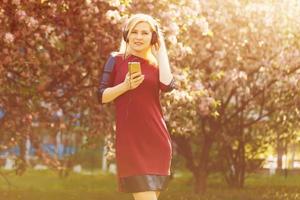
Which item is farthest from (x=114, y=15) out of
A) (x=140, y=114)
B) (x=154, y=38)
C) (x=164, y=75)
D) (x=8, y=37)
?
(x=140, y=114)

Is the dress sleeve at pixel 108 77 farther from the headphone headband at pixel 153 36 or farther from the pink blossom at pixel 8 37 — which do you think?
the pink blossom at pixel 8 37

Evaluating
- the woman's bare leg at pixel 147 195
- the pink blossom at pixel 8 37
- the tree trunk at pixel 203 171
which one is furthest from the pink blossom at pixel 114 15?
the tree trunk at pixel 203 171

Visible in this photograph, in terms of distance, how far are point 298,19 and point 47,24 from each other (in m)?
7.36

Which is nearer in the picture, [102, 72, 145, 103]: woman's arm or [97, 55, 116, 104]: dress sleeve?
[102, 72, 145, 103]: woman's arm

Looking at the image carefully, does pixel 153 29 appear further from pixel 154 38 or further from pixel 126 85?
pixel 126 85

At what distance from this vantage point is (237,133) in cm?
2362

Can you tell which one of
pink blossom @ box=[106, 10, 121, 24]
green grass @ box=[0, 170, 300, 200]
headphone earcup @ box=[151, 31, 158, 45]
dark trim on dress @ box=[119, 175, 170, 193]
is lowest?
green grass @ box=[0, 170, 300, 200]

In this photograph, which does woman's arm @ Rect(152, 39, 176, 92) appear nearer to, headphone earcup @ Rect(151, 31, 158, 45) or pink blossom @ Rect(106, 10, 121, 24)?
headphone earcup @ Rect(151, 31, 158, 45)

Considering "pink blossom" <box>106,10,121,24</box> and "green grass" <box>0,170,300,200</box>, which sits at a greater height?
"pink blossom" <box>106,10,121,24</box>

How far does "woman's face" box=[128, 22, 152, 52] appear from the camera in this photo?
21.8 ft

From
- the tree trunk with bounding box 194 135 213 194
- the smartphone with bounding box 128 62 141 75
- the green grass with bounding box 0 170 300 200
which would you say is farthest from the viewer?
the tree trunk with bounding box 194 135 213 194

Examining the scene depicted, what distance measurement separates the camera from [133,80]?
6.35 metres

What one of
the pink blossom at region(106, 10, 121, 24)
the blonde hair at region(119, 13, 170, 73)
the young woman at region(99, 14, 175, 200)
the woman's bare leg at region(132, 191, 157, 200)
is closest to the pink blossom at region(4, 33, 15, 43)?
the pink blossom at region(106, 10, 121, 24)

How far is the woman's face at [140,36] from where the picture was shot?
6.65 metres
